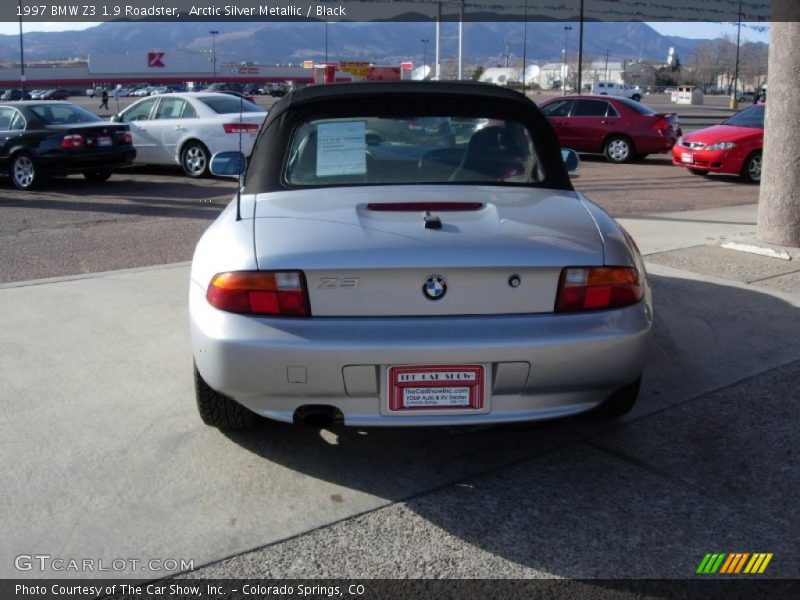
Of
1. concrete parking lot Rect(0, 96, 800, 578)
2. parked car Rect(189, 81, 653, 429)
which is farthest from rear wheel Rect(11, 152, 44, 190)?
parked car Rect(189, 81, 653, 429)

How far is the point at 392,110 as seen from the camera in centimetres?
448

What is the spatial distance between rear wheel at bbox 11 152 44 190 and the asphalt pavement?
354 inches

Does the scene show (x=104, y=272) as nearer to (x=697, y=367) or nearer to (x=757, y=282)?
(x=697, y=367)

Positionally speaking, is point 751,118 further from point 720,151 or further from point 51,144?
point 51,144

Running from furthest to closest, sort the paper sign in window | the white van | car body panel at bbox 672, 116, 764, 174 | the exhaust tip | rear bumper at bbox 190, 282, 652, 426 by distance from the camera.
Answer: the white van
car body panel at bbox 672, 116, 764, 174
the paper sign in window
the exhaust tip
rear bumper at bbox 190, 282, 652, 426

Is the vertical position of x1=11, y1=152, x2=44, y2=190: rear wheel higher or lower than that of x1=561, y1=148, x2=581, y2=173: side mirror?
lower

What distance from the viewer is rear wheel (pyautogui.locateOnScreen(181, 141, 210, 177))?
49.5ft

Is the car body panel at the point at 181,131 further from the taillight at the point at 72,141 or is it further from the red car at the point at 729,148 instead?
the red car at the point at 729,148

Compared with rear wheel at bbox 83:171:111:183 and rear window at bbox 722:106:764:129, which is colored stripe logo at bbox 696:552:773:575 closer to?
rear wheel at bbox 83:171:111:183

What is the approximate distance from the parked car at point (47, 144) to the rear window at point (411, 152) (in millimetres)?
10467

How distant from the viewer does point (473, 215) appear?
11.9ft

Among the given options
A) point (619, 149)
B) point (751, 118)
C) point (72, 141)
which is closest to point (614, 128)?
point (619, 149)

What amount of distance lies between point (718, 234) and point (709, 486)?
6.28 m

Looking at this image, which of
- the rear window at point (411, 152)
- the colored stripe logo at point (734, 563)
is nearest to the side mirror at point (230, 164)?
the rear window at point (411, 152)
